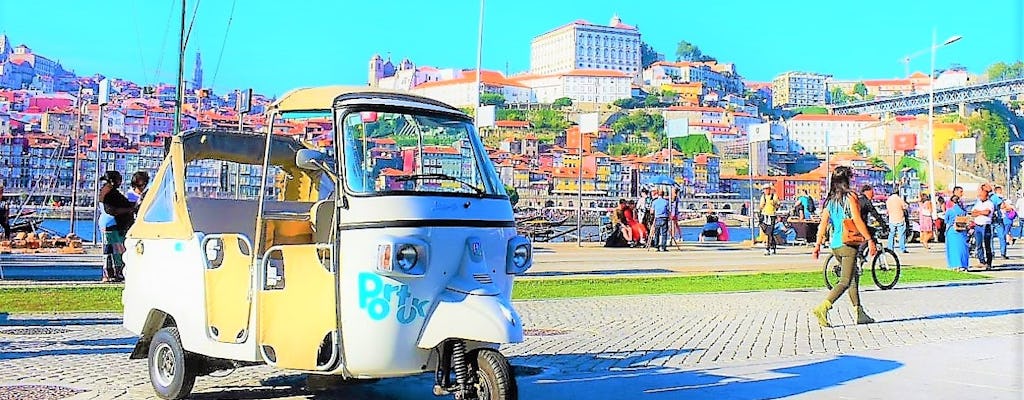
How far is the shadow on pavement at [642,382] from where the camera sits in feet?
26.0

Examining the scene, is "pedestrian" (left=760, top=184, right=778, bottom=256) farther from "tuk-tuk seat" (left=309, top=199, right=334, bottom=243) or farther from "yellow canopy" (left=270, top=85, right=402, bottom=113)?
"yellow canopy" (left=270, top=85, right=402, bottom=113)

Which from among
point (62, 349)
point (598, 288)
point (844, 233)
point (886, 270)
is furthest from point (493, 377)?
point (886, 270)

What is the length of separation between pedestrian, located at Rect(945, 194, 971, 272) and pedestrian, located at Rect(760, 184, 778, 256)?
6.89 metres

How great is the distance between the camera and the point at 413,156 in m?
7.27

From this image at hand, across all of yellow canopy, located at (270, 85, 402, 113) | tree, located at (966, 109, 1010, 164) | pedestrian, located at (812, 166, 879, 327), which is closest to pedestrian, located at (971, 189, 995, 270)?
pedestrian, located at (812, 166, 879, 327)

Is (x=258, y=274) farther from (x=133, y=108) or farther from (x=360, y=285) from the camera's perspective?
(x=133, y=108)

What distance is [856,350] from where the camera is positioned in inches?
405

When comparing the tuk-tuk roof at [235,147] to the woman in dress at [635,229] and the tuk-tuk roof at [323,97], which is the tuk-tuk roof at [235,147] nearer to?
the tuk-tuk roof at [323,97]

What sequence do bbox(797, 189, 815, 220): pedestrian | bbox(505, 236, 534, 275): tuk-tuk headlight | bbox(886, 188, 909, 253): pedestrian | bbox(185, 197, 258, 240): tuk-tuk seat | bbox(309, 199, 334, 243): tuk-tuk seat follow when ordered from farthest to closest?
bbox(797, 189, 815, 220): pedestrian < bbox(886, 188, 909, 253): pedestrian < bbox(185, 197, 258, 240): tuk-tuk seat < bbox(309, 199, 334, 243): tuk-tuk seat < bbox(505, 236, 534, 275): tuk-tuk headlight

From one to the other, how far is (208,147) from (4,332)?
4244 mm

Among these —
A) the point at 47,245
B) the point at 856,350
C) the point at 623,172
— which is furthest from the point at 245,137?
the point at 623,172

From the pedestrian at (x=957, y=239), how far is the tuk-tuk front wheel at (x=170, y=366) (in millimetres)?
18830

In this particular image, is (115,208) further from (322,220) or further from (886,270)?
(886,270)

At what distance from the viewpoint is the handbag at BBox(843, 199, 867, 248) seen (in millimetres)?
11961
